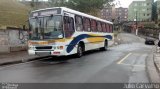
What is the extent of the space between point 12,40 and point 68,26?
717 centimetres

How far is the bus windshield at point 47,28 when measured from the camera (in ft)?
56.5

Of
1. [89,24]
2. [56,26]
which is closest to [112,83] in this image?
[56,26]

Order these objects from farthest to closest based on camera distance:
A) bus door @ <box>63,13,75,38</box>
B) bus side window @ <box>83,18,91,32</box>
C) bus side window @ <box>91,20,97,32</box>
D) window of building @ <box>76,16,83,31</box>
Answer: bus side window @ <box>91,20,97,32</box> → bus side window @ <box>83,18,91,32</box> → window of building @ <box>76,16,83,31</box> → bus door @ <box>63,13,75,38</box>

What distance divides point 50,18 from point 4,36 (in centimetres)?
646

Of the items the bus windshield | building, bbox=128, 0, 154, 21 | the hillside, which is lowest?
the bus windshield

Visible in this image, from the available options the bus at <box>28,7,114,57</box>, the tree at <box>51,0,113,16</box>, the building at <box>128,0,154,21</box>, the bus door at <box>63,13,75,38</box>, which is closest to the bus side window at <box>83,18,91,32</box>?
the bus at <box>28,7,114,57</box>

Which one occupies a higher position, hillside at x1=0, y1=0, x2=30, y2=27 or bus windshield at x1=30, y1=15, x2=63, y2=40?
hillside at x1=0, y1=0, x2=30, y2=27

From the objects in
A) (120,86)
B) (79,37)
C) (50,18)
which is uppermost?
(50,18)

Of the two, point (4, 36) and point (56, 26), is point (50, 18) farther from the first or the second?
point (4, 36)

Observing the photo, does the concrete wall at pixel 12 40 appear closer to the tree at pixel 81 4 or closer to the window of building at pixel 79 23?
the window of building at pixel 79 23

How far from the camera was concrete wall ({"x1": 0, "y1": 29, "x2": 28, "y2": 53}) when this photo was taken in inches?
872

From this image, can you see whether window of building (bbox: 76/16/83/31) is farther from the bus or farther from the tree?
the tree

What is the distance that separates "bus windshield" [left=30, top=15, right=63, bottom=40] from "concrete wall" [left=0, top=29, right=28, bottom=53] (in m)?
5.03

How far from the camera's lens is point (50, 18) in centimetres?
1755
